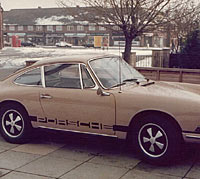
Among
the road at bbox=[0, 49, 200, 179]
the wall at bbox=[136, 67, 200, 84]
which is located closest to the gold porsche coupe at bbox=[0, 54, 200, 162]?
the road at bbox=[0, 49, 200, 179]

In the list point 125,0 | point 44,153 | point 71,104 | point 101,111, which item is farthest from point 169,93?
point 125,0

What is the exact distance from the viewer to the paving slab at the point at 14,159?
4.90 meters

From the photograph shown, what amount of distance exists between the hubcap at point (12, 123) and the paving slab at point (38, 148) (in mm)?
266

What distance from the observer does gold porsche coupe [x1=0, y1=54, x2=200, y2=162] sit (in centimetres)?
465

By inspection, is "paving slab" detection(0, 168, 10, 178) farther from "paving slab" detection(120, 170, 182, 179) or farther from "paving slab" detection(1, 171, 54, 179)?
"paving slab" detection(120, 170, 182, 179)

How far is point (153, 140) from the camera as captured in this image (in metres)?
4.74

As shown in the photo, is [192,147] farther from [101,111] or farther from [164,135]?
[101,111]

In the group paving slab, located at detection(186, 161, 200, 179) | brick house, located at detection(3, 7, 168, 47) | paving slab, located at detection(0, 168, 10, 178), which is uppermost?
brick house, located at detection(3, 7, 168, 47)

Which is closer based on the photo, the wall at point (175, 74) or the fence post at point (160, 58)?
the wall at point (175, 74)

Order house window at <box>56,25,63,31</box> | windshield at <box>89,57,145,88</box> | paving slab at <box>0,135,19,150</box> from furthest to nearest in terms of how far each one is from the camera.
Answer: house window at <box>56,25,63,31</box> < paving slab at <box>0,135,19,150</box> < windshield at <box>89,57,145,88</box>

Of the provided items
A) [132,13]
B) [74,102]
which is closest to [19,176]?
[74,102]

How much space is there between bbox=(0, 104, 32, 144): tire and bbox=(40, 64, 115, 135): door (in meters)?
0.35

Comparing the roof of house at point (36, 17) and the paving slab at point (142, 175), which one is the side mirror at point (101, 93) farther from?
the roof of house at point (36, 17)

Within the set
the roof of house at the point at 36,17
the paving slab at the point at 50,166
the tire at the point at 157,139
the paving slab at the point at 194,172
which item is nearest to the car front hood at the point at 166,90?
the tire at the point at 157,139
